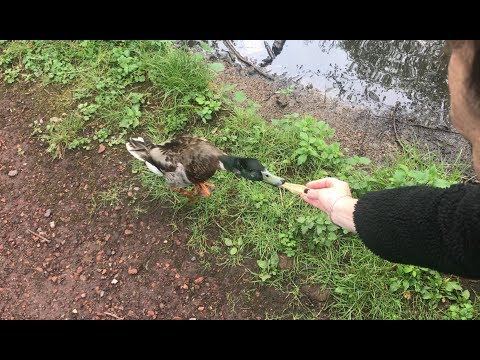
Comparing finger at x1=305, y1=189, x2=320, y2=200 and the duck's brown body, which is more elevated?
finger at x1=305, y1=189, x2=320, y2=200

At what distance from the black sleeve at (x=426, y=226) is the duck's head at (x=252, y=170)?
0.86 metres

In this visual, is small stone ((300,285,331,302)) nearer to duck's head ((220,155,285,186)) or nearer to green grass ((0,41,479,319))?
green grass ((0,41,479,319))

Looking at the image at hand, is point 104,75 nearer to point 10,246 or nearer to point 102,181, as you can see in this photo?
point 102,181

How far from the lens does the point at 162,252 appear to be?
3404mm

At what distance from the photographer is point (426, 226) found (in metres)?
1.79

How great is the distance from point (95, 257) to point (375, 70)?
3.06 m

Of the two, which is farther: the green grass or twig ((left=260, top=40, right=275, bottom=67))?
twig ((left=260, top=40, right=275, bottom=67))

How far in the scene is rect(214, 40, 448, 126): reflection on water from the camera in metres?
4.14

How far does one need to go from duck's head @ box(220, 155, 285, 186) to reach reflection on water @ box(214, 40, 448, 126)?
167cm

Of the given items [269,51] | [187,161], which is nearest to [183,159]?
[187,161]

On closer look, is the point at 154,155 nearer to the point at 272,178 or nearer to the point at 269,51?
the point at 272,178

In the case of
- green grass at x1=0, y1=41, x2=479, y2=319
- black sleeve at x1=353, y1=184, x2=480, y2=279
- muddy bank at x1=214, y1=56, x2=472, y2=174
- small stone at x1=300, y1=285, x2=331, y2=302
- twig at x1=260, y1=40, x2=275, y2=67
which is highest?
black sleeve at x1=353, y1=184, x2=480, y2=279

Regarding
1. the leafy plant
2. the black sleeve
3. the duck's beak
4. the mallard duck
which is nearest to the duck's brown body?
the mallard duck

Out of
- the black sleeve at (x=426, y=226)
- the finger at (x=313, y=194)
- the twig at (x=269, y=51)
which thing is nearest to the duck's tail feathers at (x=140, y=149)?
the finger at (x=313, y=194)
